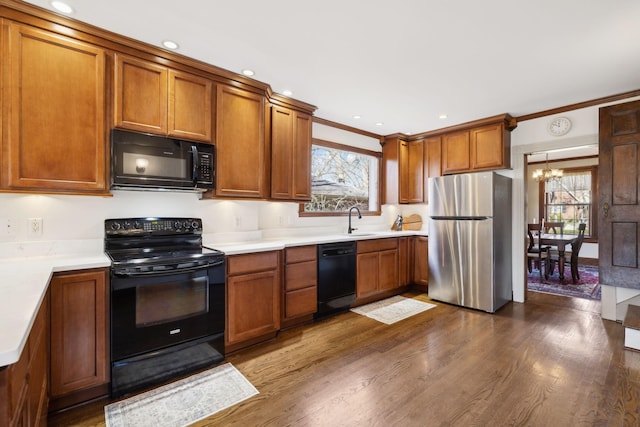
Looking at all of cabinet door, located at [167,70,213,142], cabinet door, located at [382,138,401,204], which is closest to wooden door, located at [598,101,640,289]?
cabinet door, located at [382,138,401,204]

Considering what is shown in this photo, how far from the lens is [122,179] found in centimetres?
222

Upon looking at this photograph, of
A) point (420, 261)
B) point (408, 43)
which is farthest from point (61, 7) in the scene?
point (420, 261)

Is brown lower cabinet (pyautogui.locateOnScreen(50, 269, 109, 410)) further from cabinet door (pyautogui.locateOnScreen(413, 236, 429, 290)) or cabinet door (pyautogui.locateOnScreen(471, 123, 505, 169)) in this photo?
cabinet door (pyautogui.locateOnScreen(471, 123, 505, 169))

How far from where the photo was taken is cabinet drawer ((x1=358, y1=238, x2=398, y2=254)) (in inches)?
149

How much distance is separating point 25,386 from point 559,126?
198 inches

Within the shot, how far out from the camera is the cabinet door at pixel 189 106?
8.09ft

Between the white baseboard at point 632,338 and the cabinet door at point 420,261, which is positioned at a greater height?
the cabinet door at point 420,261

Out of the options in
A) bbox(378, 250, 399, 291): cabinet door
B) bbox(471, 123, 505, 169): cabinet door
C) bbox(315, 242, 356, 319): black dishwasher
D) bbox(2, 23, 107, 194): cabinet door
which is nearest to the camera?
bbox(2, 23, 107, 194): cabinet door

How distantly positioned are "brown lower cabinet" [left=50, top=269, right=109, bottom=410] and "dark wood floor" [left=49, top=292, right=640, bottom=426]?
0.15 m

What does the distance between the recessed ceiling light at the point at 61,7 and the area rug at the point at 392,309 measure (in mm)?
3629

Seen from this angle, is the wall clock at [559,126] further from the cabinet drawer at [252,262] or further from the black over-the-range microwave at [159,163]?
the black over-the-range microwave at [159,163]

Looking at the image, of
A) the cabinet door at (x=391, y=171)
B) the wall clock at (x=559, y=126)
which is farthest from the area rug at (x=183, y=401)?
the wall clock at (x=559, y=126)

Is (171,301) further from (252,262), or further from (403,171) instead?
(403,171)

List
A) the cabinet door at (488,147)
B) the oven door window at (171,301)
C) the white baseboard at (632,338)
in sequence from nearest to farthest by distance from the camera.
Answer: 1. the oven door window at (171,301)
2. the white baseboard at (632,338)
3. the cabinet door at (488,147)
